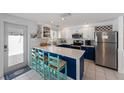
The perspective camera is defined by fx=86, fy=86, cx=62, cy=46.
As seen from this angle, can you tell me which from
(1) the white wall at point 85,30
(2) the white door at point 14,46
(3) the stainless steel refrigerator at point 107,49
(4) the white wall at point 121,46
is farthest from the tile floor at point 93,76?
(1) the white wall at point 85,30

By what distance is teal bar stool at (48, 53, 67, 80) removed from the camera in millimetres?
2215

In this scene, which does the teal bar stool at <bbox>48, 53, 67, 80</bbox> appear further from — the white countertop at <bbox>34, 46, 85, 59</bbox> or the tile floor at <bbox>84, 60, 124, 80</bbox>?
the tile floor at <bbox>84, 60, 124, 80</bbox>

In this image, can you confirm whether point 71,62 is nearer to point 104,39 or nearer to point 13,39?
point 104,39

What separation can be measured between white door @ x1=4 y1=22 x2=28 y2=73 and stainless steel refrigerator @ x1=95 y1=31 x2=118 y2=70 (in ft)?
11.2

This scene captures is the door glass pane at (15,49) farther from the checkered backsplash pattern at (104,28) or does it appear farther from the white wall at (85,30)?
the checkered backsplash pattern at (104,28)

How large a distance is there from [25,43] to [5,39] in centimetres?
88

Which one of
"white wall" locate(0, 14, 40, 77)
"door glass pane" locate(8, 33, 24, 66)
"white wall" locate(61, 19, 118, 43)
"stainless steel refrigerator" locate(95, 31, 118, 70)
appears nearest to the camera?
"white wall" locate(0, 14, 40, 77)

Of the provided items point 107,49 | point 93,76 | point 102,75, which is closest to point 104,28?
point 107,49

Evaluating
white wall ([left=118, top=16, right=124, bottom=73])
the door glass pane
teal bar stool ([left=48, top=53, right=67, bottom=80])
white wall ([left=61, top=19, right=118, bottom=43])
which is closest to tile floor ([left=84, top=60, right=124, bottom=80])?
white wall ([left=118, top=16, right=124, bottom=73])

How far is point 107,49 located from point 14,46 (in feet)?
13.0

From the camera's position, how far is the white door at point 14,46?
3.18 metres

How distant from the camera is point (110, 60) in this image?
3715 mm

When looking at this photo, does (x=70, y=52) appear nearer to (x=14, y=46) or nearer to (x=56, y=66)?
(x=56, y=66)
